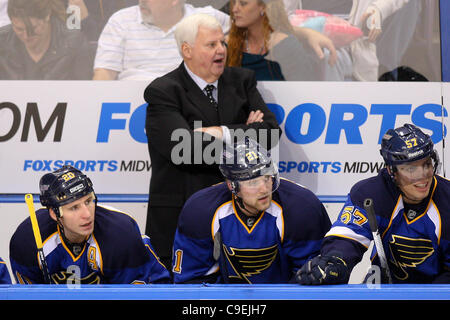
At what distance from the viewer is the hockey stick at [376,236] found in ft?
9.69

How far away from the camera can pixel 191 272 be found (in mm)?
3490

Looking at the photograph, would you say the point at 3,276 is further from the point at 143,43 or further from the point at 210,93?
the point at 143,43

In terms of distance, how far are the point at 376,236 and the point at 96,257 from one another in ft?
4.60

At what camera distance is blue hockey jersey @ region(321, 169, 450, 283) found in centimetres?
329

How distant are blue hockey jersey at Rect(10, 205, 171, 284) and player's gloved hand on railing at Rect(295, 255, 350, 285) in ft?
3.37

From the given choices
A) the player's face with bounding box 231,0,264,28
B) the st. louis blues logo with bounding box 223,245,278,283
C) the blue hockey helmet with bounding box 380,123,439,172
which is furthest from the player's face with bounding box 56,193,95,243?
the player's face with bounding box 231,0,264,28

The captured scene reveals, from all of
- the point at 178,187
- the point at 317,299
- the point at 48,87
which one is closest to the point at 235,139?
the point at 178,187

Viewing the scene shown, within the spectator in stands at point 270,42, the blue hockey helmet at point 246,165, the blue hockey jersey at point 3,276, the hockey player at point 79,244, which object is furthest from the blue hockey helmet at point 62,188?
the spectator in stands at point 270,42

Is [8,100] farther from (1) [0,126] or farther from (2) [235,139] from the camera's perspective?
(2) [235,139]

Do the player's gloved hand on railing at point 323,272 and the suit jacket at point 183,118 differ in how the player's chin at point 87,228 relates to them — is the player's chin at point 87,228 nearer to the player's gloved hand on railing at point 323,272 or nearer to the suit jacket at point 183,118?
the suit jacket at point 183,118

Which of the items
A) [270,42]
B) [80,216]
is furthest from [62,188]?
[270,42]

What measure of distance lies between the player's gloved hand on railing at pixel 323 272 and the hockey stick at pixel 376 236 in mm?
236

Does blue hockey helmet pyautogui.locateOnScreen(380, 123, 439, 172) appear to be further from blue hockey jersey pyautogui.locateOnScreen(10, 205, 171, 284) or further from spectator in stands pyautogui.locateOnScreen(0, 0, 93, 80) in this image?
spectator in stands pyautogui.locateOnScreen(0, 0, 93, 80)

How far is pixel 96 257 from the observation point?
11.6 ft
